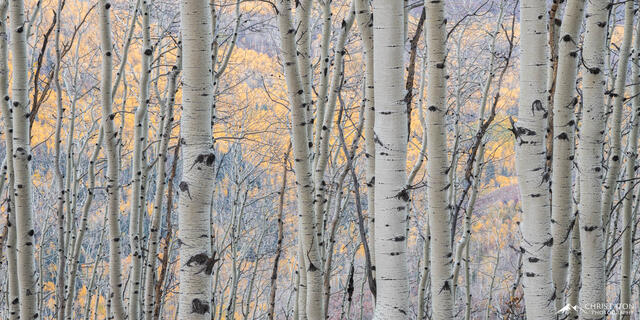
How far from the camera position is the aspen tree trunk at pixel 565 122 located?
2693 millimetres

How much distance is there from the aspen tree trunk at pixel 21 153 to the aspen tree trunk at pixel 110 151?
60 centimetres

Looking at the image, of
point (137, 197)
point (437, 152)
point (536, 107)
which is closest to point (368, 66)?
point (437, 152)

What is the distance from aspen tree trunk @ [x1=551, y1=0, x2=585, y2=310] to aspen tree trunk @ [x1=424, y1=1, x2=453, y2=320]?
2.10 feet

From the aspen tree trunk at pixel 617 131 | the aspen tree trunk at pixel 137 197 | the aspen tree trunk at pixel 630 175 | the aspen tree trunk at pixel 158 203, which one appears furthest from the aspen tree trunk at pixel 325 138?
the aspen tree trunk at pixel 630 175

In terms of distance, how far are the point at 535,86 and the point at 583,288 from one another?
1.46 meters

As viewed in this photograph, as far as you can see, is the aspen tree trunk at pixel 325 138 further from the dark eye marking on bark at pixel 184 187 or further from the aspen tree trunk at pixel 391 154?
the dark eye marking on bark at pixel 184 187

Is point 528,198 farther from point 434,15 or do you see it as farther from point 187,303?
point 187,303

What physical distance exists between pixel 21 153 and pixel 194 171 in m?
1.64

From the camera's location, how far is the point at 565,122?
9.02ft

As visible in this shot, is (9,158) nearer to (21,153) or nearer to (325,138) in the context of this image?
(21,153)

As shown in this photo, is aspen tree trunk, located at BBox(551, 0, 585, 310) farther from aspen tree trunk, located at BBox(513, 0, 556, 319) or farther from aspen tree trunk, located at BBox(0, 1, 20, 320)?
aspen tree trunk, located at BBox(0, 1, 20, 320)

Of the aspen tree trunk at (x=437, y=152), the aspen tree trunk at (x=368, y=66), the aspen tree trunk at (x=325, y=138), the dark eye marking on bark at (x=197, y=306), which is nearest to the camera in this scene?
the dark eye marking on bark at (x=197, y=306)

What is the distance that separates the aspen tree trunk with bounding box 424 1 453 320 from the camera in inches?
99.6

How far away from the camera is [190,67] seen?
1.76 m
